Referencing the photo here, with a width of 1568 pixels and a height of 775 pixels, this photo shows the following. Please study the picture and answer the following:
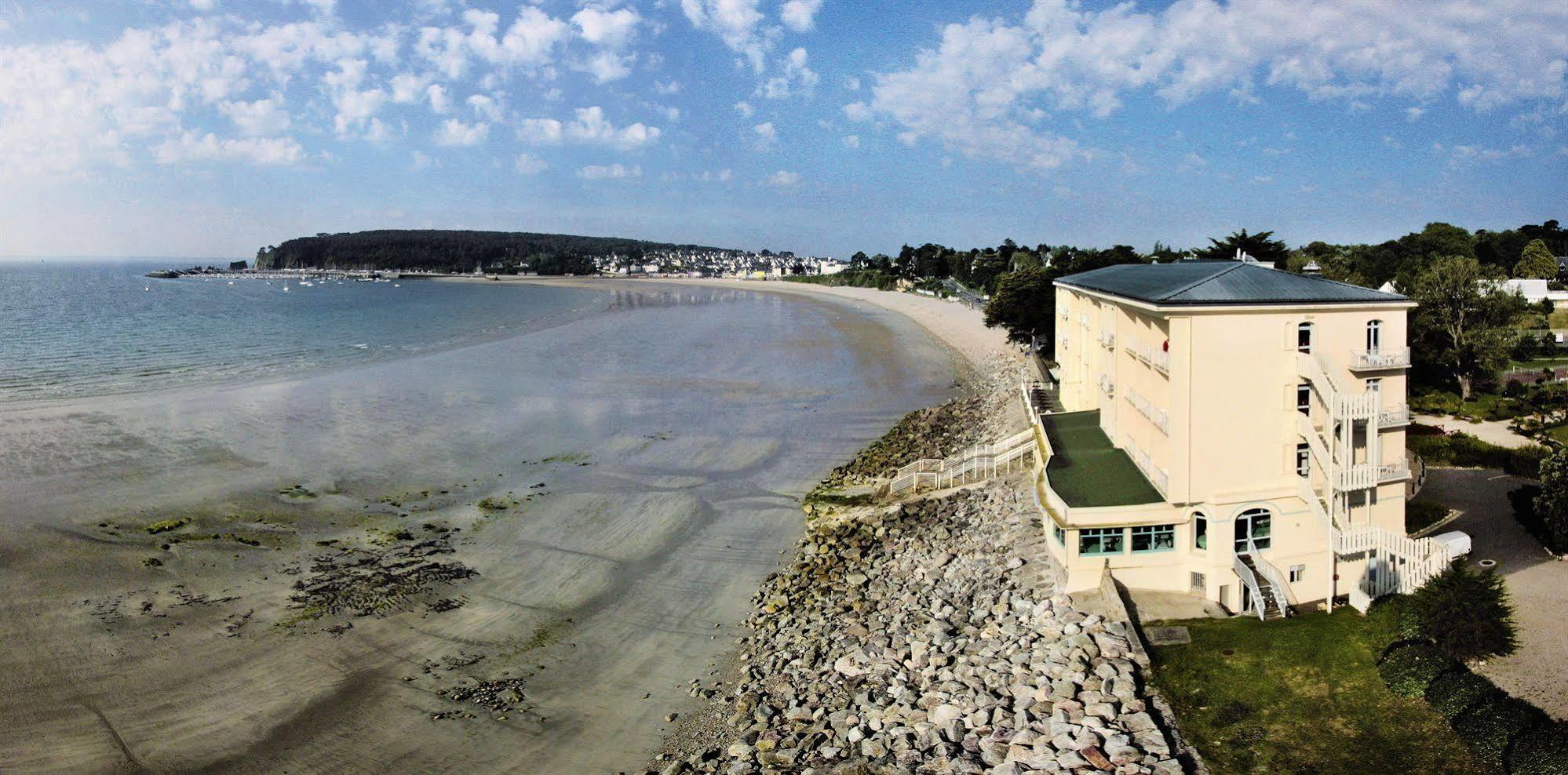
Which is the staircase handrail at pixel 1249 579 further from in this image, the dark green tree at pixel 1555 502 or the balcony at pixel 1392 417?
the dark green tree at pixel 1555 502

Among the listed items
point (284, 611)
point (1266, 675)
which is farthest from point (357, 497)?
point (1266, 675)

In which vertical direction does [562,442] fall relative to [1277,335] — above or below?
below

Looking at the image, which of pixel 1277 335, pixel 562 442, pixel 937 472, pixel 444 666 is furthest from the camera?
pixel 562 442

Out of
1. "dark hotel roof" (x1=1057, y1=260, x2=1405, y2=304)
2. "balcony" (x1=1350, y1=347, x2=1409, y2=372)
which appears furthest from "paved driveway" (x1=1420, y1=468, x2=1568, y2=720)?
"dark hotel roof" (x1=1057, y1=260, x2=1405, y2=304)

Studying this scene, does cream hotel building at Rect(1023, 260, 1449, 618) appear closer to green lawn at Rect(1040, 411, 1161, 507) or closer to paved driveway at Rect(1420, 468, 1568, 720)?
green lawn at Rect(1040, 411, 1161, 507)

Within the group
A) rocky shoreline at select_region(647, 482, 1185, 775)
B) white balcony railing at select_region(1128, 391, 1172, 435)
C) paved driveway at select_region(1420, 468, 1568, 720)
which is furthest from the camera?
white balcony railing at select_region(1128, 391, 1172, 435)

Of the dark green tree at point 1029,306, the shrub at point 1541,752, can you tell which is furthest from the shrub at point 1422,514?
the dark green tree at point 1029,306

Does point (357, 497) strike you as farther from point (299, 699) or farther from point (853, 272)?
point (853, 272)
